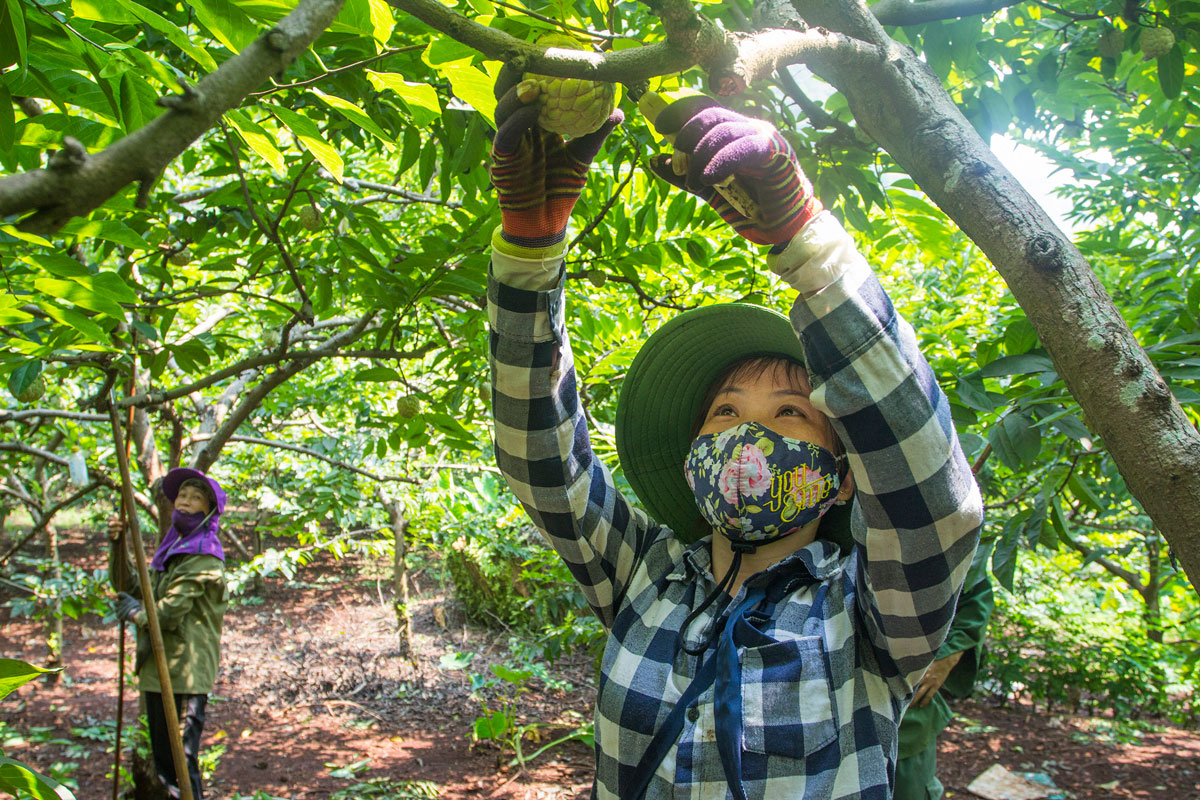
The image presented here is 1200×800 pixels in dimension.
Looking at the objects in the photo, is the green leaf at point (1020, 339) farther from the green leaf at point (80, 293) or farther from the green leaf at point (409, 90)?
the green leaf at point (80, 293)

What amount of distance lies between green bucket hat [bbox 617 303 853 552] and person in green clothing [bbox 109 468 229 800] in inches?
123

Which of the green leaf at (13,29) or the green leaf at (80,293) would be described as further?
the green leaf at (80,293)

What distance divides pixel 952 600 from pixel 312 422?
562 cm

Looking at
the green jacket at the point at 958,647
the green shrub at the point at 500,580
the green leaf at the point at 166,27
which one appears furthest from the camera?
the green shrub at the point at 500,580

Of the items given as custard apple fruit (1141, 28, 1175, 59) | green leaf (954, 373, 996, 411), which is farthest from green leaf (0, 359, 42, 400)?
custard apple fruit (1141, 28, 1175, 59)

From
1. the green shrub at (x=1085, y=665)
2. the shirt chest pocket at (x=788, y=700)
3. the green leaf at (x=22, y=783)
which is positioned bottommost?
the green shrub at (x=1085, y=665)

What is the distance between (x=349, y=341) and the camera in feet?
9.96

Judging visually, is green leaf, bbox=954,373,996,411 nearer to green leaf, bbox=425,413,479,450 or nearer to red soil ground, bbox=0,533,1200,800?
green leaf, bbox=425,413,479,450

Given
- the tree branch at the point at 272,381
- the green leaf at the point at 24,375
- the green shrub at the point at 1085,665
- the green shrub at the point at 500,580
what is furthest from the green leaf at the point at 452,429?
the green shrub at the point at 1085,665

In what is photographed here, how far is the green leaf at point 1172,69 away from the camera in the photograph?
177 cm

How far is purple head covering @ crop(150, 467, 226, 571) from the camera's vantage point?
394 cm

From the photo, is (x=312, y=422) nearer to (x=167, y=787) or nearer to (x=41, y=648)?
(x=167, y=787)

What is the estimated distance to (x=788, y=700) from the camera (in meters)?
1.10

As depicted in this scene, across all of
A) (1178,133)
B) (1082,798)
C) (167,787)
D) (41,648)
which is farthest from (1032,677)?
(41,648)
